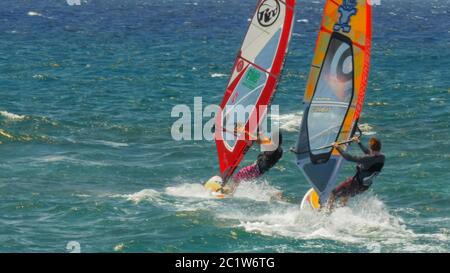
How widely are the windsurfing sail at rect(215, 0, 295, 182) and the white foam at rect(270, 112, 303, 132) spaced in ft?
28.9

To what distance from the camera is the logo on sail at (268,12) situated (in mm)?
25281

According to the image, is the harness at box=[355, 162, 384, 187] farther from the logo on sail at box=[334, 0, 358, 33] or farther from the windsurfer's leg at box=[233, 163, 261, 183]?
the windsurfer's leg at box=[233, 163, 261, 183]

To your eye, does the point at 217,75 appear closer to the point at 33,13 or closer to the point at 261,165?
the point at 261,165

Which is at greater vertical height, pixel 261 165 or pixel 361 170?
pixel 361 170

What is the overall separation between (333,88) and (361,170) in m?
2.19

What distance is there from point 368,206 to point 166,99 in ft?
70.1

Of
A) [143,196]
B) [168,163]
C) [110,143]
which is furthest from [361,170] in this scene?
[110,143]

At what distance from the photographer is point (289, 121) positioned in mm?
37156

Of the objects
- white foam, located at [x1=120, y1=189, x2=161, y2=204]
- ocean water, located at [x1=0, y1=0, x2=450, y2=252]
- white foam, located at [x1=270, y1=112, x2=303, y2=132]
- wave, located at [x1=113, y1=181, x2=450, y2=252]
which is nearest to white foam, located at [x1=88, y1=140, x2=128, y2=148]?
ocean water, located at [x1=0, y1=0, x2=450, y2=252]

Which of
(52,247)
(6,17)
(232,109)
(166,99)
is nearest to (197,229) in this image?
(52,247)

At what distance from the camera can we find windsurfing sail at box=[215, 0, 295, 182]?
83.6ft

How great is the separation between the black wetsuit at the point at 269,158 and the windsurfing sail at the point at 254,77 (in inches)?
36.9

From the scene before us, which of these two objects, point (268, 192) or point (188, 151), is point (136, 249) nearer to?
point (268, 192)

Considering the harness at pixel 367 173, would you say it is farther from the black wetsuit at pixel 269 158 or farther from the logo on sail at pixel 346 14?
the logo on sail at pixel 346 14
